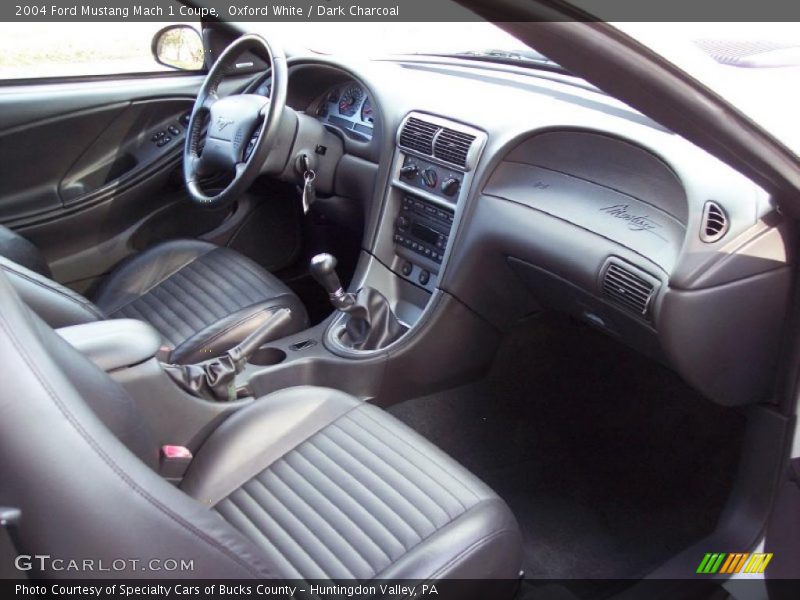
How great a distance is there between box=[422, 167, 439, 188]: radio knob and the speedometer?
0.44 m

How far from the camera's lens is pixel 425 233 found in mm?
2088

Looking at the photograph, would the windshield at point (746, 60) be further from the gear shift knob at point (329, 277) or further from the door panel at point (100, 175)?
the door panel at point (100, 175)

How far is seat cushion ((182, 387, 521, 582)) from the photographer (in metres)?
1.25

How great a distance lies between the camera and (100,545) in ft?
2.17

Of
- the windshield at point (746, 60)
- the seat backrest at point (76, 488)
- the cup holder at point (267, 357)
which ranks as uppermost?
the windshield at point (746, 60)

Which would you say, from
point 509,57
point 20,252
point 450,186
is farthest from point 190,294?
point 509,57

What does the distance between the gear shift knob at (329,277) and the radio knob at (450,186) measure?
0.33 metres

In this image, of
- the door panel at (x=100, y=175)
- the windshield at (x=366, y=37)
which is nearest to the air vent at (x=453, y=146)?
the windshield at (x=366, y=37)

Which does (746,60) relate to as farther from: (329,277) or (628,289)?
(329,277)

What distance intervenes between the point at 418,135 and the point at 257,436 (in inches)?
36.3

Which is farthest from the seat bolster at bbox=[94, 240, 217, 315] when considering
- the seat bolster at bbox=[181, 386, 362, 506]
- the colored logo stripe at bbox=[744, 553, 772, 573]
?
the colored logo stripe at bbox=[744, 553, 772, 573]

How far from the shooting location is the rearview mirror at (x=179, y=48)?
261 centimetres

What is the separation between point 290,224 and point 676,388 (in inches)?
53.6

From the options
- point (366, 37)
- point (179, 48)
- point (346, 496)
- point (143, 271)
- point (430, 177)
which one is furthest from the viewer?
point (179, 48)
